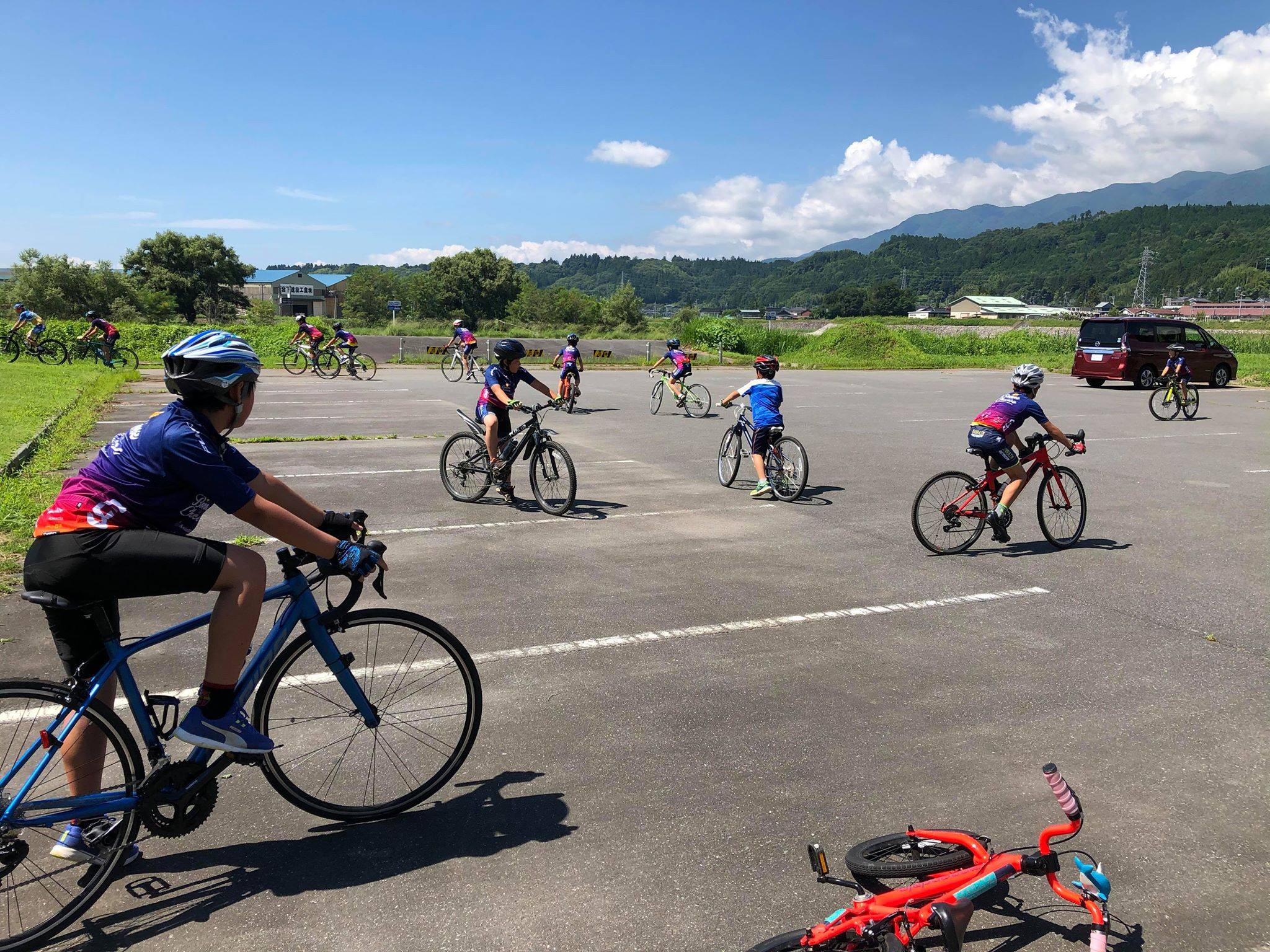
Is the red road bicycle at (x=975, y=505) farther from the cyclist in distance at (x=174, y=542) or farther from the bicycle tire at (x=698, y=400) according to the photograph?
the bicycle tire at (x=698, y=400)

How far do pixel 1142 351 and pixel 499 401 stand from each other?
25.6 metres

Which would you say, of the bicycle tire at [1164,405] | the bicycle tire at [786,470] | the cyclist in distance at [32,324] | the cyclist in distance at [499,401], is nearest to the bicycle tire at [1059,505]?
the bicycle tire at [786,470]

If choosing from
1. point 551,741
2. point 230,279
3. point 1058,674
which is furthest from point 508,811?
point 230,279

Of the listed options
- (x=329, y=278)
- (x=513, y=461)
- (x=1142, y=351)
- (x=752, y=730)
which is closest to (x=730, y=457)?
(x=513, y=461)

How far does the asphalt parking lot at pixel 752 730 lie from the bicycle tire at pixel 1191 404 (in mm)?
11150

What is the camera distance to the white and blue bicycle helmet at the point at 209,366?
3125mm

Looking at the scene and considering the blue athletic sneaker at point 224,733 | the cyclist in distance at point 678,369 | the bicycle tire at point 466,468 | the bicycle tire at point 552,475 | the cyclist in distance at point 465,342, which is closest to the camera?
the blue athletic sneaker at point 224,733

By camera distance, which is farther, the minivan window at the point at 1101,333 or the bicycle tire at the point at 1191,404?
the minivan window at the point at 1101,333

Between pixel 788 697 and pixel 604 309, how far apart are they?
88383 millimetres

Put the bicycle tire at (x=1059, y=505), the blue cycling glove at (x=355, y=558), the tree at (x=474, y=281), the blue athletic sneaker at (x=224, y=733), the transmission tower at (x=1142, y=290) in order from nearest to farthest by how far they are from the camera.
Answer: the blue athletic sneaker at (x=224, y=733) < the blue cycling glove at (x=355, y=558) < the bicycle tire at (x=1059, y=505) < the tree at (x=474, y=281) < the transmission tower at (x=1142, y=290)

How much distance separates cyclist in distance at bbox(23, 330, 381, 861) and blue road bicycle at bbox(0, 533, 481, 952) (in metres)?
0.05

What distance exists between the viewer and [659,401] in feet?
69.7

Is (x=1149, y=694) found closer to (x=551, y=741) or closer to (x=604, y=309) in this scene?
(x=551, y=741)

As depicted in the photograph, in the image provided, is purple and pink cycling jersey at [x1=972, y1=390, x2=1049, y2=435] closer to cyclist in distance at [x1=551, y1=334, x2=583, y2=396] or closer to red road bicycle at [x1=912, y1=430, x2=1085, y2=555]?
red road bicycle at [x1=912, y1=430, x2=1085, y2=555]
